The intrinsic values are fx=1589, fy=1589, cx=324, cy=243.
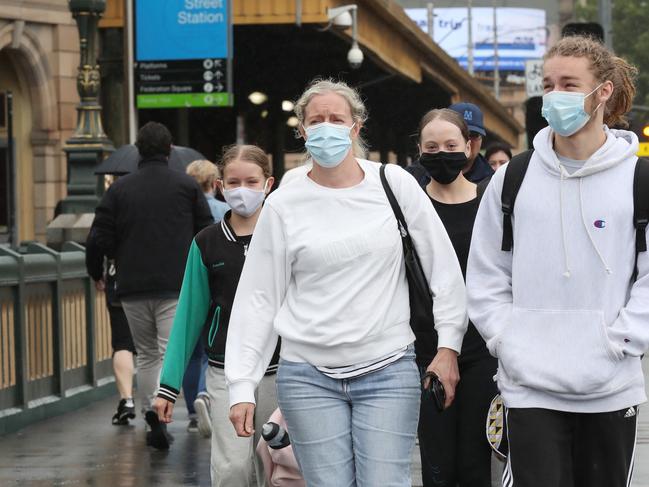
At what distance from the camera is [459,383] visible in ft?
19.6

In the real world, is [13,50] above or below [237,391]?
above

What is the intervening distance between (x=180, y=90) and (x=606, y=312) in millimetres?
16222

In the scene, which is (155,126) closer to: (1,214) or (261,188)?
(261,188)

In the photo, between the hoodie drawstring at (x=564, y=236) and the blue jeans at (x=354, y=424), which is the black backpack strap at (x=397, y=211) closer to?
the blue jeans at (x=354, y=424)

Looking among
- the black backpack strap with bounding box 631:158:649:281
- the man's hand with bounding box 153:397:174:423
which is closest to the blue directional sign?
the man's hand with bounding box 153:397:174:423

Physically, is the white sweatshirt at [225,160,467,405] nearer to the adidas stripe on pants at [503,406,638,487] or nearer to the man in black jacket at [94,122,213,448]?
the adidas stripe on pants at [503,406,638,487]

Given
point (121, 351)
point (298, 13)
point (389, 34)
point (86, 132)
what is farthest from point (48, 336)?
point (389, 34)

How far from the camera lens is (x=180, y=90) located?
20.4m

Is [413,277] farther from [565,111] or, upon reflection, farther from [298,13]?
[298,13]

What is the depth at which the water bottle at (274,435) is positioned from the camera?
535 centimetres

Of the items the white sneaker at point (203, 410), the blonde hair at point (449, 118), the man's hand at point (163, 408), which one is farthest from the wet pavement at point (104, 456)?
the blonde hair at point (449, 118)

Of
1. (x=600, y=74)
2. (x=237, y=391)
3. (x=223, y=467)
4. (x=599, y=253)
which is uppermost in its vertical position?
(x=600, y=74)

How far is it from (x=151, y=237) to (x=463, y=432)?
4128mm

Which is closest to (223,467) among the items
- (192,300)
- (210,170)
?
(192,300)
